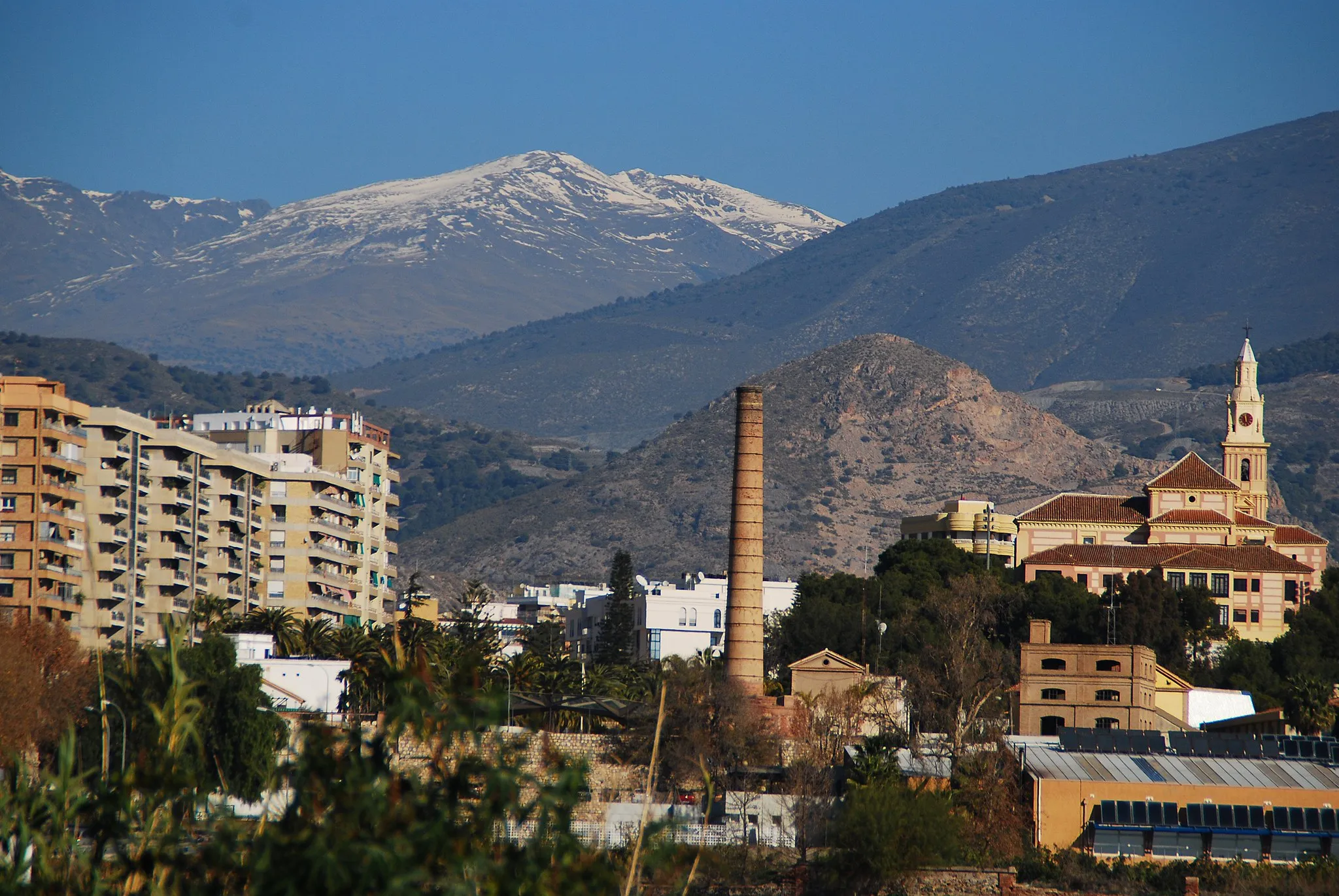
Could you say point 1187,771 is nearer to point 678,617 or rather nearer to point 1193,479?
point 1193,479

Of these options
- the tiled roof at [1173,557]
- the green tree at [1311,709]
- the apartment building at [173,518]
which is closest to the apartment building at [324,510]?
the apartment building at [173,518]

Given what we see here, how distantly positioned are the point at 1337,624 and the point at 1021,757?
48188 millimetres

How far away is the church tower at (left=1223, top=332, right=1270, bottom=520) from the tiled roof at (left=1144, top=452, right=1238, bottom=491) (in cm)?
813

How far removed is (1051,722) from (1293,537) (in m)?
51.0

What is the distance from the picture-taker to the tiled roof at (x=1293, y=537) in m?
142

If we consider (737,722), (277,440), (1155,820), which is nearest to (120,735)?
(737,722)

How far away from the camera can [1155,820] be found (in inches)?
2874

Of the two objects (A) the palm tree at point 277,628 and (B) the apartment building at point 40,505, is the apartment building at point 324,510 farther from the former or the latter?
(B) the apartment building at point 40,505

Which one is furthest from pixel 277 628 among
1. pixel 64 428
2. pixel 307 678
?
pixel 64 428

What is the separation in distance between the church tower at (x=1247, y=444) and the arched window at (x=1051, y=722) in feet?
195

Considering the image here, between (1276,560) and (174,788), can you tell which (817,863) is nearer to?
(174,788)

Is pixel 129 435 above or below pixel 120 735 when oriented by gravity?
above

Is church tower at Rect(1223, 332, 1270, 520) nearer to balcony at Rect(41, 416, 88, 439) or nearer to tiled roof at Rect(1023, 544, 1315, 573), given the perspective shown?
tiled roof at Rect(1023, 544, 1315, 573)

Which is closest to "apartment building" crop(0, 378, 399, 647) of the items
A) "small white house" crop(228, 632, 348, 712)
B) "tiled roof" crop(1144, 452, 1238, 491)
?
"small white house" crop(228, 632, 348, 712)
